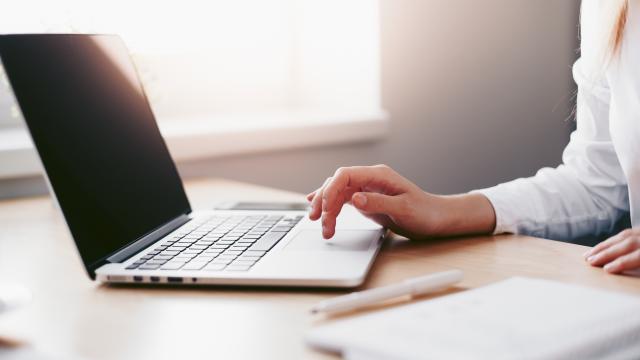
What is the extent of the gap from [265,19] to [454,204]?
113cm

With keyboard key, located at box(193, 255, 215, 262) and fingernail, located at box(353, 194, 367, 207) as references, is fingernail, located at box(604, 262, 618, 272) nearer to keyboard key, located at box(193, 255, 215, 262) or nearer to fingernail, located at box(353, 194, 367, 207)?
fingernail, located at box(353, 194, 367, 207)

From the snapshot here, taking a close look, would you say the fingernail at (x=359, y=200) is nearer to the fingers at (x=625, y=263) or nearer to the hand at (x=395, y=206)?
the hand at (x=395, y=206)

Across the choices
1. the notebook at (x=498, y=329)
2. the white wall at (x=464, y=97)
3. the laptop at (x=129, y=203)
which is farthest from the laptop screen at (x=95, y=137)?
the white wall at (x=464, y=97)

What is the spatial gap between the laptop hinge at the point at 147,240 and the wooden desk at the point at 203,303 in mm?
39

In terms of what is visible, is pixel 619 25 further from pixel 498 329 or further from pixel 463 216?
pixel 498 329

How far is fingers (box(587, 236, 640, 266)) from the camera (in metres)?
0.74

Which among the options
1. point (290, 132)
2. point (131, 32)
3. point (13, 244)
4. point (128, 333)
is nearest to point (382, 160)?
point (290, 132)

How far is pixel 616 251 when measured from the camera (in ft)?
2.44

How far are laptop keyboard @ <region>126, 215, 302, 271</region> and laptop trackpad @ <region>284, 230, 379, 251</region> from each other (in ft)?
0.08

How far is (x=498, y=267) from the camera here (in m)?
0.76

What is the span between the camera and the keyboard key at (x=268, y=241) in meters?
0.81

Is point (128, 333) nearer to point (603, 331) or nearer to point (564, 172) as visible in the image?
point (603, 331)

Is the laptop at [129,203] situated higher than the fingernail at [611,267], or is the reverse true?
the laptop at [129,203]

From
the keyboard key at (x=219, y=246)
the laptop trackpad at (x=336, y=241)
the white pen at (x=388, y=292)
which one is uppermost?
the white pen at (x=388, y=292)
